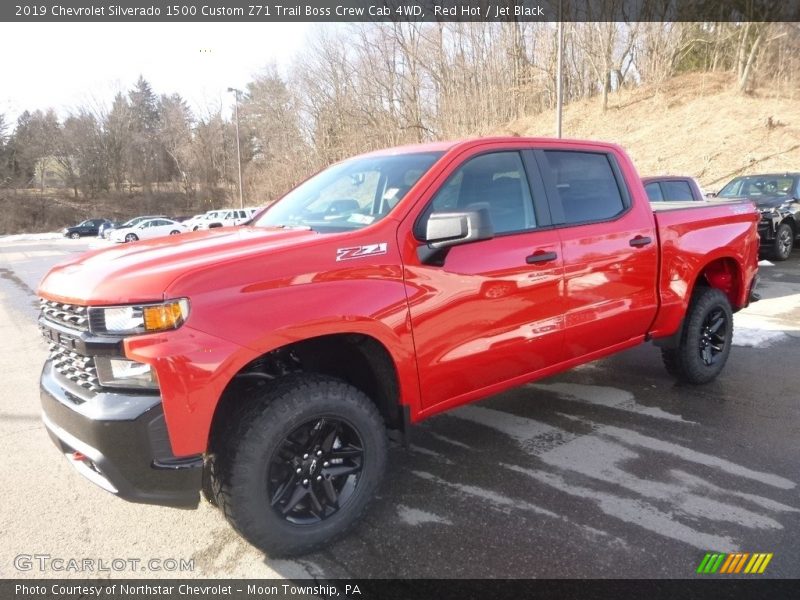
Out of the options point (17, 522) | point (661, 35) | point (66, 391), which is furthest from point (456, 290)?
point (661, 35)

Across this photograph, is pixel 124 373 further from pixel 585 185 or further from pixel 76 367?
pixel 585 185

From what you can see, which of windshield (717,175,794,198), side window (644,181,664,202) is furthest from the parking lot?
windshield (717,175,794,198)

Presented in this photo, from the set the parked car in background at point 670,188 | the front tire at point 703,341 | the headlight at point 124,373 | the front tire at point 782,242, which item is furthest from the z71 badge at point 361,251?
the front tire at point 782,242

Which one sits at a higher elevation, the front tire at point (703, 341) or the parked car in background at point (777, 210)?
Answer: the parked car in background at point (777, 210)

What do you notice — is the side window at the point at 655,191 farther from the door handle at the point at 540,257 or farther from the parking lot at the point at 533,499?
the door handle at the point at 540,257

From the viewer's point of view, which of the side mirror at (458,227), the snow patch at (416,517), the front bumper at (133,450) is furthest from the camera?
the snow patch at (416,517)

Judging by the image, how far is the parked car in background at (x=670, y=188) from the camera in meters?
10.0

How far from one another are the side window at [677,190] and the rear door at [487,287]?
7624mm

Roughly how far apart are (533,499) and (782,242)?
1228 cm

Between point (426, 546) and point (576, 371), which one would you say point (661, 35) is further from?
point (426, 546)

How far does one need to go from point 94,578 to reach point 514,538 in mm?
1980

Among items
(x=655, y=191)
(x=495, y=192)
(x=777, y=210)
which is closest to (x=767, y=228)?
(x=777, y=210)

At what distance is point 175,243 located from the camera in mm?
3137

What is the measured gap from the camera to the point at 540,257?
3.47 meters
